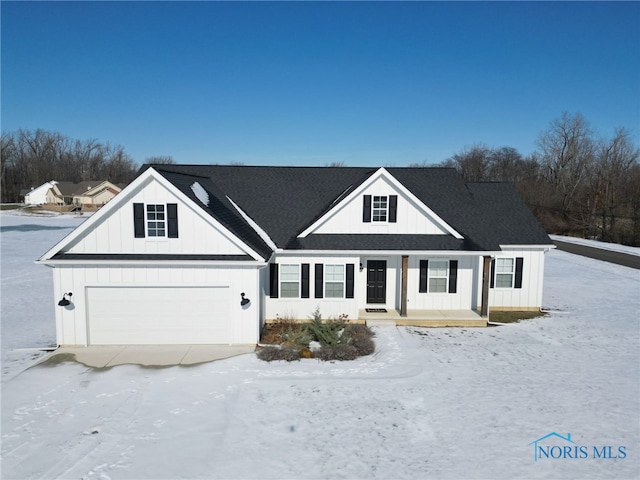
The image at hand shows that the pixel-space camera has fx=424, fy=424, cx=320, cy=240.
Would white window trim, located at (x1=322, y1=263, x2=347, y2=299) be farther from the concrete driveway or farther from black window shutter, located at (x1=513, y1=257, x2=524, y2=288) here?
black window shutter, located at (x1=513, y1=257, x2=524, y2=288)

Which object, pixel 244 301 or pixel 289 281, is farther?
pixel 289 281

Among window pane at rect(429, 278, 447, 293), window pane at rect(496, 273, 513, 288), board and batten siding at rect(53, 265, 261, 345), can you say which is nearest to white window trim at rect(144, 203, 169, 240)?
board and batten siding at rect(53, 265, 261, 345)

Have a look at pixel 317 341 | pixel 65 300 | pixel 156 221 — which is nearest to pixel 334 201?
pixel 317 341

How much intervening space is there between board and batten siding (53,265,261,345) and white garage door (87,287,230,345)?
19 cm

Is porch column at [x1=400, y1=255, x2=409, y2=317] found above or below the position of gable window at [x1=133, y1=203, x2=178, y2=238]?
below

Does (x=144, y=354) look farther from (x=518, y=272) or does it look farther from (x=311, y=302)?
(x=518, y=272)

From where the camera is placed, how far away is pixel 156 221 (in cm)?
1385

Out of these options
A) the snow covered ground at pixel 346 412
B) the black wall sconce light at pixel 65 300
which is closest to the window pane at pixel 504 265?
the snow covered ground at pixel 346 412

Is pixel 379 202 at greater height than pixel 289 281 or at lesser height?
greater

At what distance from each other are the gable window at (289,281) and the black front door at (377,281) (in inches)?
125

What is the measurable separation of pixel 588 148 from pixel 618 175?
8969 mm

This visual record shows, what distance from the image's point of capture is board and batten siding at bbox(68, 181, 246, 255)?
45.0 ft

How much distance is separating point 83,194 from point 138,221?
8127cm

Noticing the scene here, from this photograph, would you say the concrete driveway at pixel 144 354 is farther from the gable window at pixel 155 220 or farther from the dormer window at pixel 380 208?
the dormer window at pixel 380 208
